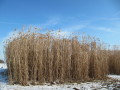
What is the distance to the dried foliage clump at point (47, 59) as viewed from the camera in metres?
5.64

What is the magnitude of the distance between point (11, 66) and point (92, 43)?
352 cm

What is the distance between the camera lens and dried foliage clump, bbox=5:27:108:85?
5644 millimetres

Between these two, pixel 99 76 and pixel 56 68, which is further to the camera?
pixel 99 76

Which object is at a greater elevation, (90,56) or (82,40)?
(82,40)

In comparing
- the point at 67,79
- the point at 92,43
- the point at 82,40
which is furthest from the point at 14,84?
the point at 92,43

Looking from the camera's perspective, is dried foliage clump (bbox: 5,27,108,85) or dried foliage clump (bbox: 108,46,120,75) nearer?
dried foliage clump (bbox: 5,27,108,85)

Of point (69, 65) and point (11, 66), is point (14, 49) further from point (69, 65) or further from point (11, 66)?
point (69, 65)

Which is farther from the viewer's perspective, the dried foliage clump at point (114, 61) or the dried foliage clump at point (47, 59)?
the dried foliage clump at point (114, 61)

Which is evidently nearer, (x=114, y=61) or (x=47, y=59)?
(x=47, y=59)

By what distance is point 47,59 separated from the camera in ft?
20.0

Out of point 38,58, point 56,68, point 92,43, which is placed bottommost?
point 56,68

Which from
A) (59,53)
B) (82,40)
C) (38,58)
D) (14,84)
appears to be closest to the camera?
(14,84)

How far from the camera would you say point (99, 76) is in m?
7.40

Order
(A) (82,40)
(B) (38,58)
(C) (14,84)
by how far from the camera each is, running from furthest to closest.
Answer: (A) (82,40) → (B) (38,58) → (C) (14,84)
